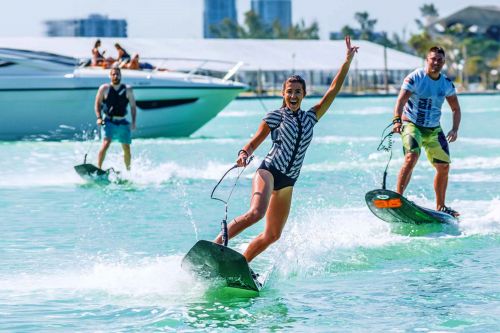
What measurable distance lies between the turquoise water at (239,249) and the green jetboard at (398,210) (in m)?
0.14

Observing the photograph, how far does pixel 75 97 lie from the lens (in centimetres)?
2755

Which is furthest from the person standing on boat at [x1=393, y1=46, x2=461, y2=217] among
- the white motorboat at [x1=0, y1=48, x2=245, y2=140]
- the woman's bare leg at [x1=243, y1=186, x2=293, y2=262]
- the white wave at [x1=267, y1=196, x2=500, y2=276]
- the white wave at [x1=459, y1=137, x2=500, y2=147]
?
the white wave at [x1=459, y1=137, x2=500, y2=147]

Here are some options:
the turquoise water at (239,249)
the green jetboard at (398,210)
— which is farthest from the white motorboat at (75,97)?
the green jetboard at (398,210)

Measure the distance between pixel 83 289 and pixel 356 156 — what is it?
1567 centimetres

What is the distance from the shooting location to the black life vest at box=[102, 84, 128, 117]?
16.5 m

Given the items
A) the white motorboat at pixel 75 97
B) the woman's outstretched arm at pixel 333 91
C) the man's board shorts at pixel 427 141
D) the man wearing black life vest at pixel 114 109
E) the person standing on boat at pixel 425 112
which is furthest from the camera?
the white motorboat at pixel 75 97

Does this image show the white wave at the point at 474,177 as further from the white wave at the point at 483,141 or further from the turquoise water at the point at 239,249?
the white wave at the point at 483,141

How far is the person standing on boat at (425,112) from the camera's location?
11398 millimetres

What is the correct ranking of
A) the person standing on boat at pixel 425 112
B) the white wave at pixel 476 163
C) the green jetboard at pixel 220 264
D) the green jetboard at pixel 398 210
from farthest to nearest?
the white wave at pixel 476 163 < the person standing on boat at pixel 425 112 < the green jetboard at pixel 398 210 < the green jetboard at pixel 220 264

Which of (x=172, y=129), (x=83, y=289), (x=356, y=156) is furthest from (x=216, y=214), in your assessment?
(x=172, y=129)

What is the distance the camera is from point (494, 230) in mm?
11625

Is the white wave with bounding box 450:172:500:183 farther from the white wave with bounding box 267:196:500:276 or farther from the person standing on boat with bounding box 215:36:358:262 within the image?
the person standing on boat with bounding box 215:36:358:262

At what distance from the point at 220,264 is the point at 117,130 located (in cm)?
858

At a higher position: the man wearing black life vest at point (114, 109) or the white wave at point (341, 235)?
the man wearing black life vest at point (114, 109)
